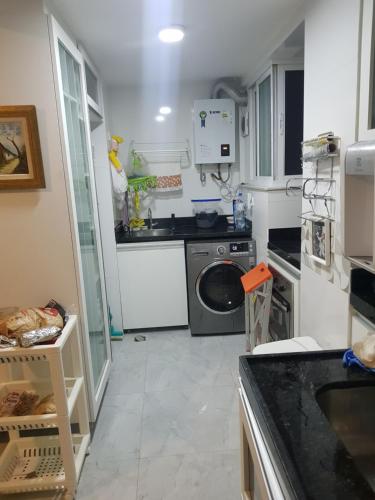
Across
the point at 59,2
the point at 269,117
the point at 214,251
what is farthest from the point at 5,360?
the point at 269,117

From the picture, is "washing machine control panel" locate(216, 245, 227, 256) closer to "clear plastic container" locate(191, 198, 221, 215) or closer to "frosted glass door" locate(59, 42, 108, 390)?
"clear plastic container" locate(191, 198, 221, 215)

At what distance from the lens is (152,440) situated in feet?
6.84

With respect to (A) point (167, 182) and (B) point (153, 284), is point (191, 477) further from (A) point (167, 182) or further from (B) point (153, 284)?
(A) point (167, 182)

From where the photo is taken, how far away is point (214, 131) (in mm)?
3535

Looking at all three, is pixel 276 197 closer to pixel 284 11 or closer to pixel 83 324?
pixel 284 11

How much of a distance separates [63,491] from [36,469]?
0.18 metres

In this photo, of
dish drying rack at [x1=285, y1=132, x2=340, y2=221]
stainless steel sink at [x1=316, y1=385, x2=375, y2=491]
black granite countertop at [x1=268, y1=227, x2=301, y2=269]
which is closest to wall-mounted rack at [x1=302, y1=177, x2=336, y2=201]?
dish drying rack at [x1=285, y1=132, x2=340, y2=221]

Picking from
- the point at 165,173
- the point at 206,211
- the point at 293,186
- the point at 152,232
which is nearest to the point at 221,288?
the point at 206,211

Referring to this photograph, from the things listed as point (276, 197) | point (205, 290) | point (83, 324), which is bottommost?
point (205, 290)

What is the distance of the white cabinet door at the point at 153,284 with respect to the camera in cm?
329

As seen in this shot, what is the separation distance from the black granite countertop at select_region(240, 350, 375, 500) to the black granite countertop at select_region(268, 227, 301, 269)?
122 centimetres

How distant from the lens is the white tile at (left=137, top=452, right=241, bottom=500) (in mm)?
1714

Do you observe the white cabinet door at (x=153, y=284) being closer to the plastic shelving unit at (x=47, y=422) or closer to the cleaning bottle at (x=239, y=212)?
the cleaning bottle at (x=239, y=212)

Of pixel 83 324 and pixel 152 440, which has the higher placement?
pixel 83 324
